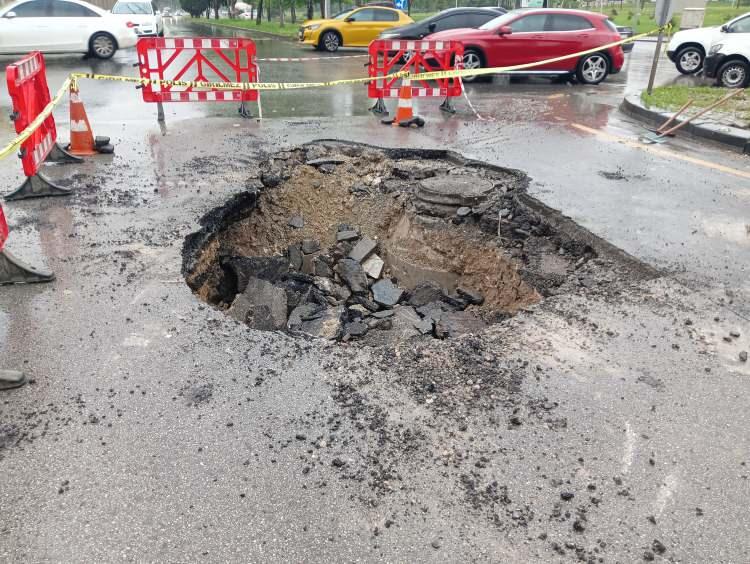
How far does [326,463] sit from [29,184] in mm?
5218

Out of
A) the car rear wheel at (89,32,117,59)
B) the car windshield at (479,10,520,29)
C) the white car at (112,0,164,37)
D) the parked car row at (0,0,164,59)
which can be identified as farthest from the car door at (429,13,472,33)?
the white car at (112,0,164,37)

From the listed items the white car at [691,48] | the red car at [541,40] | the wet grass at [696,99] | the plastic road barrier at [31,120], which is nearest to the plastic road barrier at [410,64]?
the red car at [541,40]

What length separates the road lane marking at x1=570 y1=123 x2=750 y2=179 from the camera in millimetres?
7897

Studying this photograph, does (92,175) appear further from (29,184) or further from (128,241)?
(128,241)

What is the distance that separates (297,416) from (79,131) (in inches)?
260

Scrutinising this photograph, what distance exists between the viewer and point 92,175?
7.35 metres

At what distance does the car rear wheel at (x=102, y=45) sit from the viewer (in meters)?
18.5

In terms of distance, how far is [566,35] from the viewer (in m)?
14.8

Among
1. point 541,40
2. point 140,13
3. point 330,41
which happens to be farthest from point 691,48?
point 140,13

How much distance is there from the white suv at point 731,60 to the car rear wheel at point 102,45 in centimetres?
1644

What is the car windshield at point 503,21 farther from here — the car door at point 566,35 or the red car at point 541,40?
the car door at point 566,35

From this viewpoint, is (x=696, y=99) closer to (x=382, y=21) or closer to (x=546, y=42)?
(x=546, y=42)

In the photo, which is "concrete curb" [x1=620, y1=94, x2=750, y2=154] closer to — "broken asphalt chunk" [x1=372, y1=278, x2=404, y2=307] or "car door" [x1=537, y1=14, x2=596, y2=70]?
"car door" [x1=537, y1=14, x2=596, y2=70]

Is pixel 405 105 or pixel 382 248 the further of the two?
pixel 405 105
